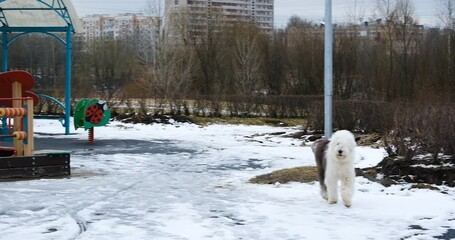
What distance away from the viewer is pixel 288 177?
11.2 metres

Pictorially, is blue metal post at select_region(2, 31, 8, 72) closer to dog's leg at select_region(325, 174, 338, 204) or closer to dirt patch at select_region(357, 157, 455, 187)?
dirt patch at select_region(357, 157, 455, 187)

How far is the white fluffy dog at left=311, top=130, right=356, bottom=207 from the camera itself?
8391mm

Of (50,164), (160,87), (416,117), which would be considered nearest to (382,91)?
(160,87)

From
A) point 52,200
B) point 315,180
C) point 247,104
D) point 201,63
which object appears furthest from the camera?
point 201,63

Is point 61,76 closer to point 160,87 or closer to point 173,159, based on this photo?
point 160,87

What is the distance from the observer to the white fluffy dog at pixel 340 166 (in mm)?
8391

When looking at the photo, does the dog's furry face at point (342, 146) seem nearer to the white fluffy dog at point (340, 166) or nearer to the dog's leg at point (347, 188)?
the white fluffy dog at point (340, 166)

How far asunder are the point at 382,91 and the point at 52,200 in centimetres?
3030

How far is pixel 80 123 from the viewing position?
1891 cm

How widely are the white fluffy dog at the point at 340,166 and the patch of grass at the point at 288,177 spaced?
2068mm

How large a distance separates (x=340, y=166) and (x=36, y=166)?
599 cm

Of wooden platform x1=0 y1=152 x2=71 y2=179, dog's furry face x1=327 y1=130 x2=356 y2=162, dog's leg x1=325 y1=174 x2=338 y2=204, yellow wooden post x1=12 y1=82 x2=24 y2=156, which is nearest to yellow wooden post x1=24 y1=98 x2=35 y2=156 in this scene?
yellow wooden post x1=12 y1=82 x2=24 y2=156

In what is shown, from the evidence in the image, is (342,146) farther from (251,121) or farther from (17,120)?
(251,121)

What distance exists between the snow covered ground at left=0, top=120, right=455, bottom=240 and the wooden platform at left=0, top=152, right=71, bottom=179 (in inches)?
14.4
